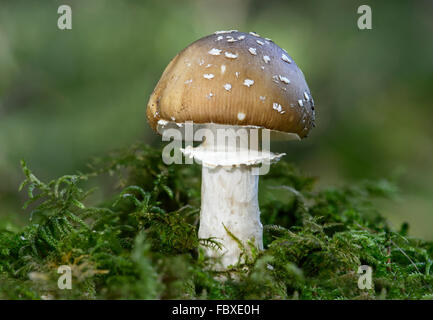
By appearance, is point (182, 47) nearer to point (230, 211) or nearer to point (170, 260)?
point (230, 211)

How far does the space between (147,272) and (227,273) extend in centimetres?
69

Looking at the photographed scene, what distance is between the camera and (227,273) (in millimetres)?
2141

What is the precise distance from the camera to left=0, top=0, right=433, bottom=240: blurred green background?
5.32 meters

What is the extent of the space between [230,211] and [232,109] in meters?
0.79

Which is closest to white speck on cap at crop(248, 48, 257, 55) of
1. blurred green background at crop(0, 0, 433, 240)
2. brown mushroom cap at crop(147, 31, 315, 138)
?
brown mushroom cap at crop(147, 31, 315, 138)

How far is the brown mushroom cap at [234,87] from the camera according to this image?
6.57ft

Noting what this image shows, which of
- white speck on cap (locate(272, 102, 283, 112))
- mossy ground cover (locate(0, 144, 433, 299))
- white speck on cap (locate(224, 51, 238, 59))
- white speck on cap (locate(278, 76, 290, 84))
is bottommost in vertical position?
mossy ground cover (locate(0, 144, 433, 299))

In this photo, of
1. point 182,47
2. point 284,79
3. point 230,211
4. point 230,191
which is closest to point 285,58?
point 284,79

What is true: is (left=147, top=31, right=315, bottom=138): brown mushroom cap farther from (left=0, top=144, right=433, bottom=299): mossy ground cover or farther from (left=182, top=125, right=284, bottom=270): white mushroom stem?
(left=0, top=144, right=433, bottom=299): mossy ground cover

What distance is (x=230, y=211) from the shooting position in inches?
95.3

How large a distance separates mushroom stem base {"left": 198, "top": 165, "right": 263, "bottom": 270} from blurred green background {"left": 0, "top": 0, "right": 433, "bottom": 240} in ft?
9.72

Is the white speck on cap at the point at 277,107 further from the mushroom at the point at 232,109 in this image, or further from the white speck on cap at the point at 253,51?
the white speck on cap at the point at 253,51

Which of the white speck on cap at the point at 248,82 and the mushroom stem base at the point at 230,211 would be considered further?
the mushroom stem base at the point at 230,211

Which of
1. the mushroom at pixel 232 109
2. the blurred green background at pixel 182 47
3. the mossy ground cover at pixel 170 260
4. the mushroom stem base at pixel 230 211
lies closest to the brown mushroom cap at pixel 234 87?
the mushroom at pixel 232 109
